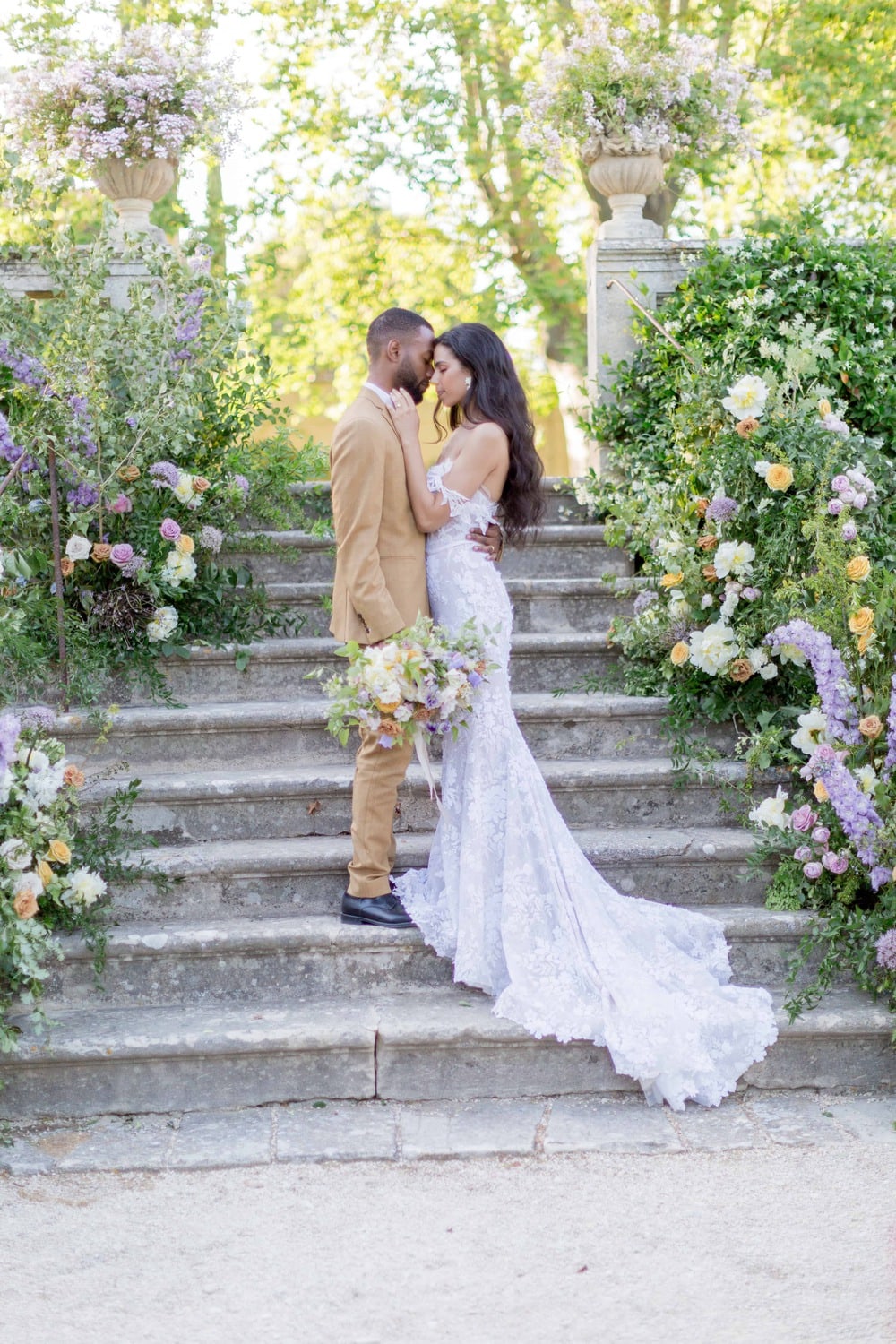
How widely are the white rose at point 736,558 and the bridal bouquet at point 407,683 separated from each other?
134 centimetres

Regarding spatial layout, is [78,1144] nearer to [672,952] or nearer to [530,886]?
[530,886]

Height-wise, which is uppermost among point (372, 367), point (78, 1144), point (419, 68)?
point (419, 68)

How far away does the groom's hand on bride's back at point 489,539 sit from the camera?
394 cm

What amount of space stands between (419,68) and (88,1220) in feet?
36.8

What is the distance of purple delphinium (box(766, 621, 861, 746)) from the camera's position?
3.95 meters

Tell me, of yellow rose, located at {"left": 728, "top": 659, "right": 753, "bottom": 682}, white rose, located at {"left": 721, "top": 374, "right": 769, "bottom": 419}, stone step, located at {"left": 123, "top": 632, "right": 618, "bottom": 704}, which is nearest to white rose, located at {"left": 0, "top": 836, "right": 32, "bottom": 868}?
stone step, located at {"left": 123, "top": 632, "right": 618, "bottom": 704}

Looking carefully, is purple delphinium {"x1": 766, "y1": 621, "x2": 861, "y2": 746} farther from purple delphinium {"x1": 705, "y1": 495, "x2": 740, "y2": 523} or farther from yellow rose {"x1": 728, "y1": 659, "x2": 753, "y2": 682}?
purple delphinium {"x1": 705, "y1": 495, "x2": 740, "y2": 523}

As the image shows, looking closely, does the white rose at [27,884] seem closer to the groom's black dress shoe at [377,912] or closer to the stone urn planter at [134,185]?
the groom's black dress shoe at [377,912]

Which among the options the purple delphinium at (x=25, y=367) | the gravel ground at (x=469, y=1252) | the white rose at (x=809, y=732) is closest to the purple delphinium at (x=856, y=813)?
the white rose at (x=809, y=732)

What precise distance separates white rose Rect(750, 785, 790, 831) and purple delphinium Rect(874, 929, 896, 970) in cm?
59

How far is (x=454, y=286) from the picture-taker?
13.8 meters

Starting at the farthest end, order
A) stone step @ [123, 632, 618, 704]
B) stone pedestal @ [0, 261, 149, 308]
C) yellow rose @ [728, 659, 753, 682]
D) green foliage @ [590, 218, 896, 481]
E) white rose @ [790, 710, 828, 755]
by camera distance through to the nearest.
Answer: stone pedestal @ [0, 261, 149, 308] → green foliage @ [590, 218, 896, 481] → stone step @ [123, 632, 618, 704] → yellow rose @ [728, 659, 753, 682] → white rose @ [790, 710, 828, 755]

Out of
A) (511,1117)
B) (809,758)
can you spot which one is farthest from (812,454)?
(511,1117)

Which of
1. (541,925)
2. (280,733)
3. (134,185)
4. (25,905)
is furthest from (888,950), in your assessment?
(134,185)
